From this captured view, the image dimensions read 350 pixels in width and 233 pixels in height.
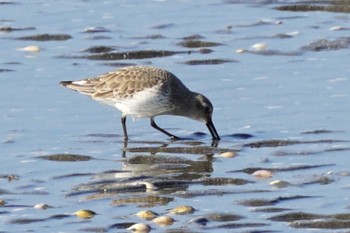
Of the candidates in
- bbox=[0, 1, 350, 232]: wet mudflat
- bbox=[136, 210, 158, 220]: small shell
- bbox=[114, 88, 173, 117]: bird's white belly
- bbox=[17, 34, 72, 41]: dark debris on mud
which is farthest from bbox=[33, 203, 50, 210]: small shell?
bbox=[17, 34, 72, 41]: dark debris on mud

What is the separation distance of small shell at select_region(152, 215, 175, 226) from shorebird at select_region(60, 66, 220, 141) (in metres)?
3.59

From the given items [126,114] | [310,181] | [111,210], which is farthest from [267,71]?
[111,210]

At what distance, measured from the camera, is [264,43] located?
56.9ft

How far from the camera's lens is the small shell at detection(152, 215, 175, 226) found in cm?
1001

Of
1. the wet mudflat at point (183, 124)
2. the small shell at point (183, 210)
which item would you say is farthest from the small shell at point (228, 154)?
the small shell at point (183, 210)

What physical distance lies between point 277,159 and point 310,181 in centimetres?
108

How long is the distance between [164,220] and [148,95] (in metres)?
3.92

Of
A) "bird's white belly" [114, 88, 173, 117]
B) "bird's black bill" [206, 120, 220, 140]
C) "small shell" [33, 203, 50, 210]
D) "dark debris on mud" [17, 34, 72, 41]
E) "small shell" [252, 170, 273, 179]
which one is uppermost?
"dark debris on mud" [17, 34, 72, 41]

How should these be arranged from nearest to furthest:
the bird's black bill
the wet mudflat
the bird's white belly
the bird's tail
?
the wet mudflat → the bird's black bill → the bird's white belly → the bird's tail

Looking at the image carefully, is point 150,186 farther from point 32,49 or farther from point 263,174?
point 32,49

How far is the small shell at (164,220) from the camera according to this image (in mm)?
10008

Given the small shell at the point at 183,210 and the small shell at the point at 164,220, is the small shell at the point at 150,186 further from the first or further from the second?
the small shell at the point at 164,220

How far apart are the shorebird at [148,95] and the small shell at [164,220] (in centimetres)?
359

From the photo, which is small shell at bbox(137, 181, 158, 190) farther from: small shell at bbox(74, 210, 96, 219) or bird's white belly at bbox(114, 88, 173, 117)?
bird's white belly at bbox(114, 88, 173, 117)
